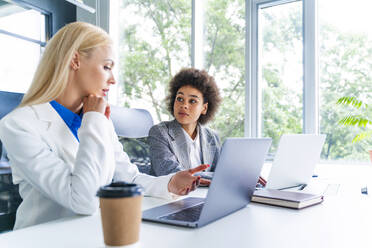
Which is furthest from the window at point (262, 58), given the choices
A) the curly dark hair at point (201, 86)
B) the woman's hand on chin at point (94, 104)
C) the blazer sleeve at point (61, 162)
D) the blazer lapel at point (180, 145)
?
the blazer sleeve at point (61, 162)

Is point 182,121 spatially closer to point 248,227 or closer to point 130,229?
point 248,227

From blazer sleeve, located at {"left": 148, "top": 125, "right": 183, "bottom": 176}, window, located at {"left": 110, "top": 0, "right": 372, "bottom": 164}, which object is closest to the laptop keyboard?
blazer sleeve, located at {"left": 148, "top": 125, "right": 183, "bottom": 176}

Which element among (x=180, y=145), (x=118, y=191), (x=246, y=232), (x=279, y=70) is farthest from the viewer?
(x=279, y=70)

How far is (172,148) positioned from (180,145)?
6 centimetres

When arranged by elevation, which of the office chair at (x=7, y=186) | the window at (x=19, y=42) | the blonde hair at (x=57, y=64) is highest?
the window at (x=19, y=42)

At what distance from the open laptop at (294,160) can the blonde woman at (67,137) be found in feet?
1.13

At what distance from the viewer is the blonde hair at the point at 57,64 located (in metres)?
1.02

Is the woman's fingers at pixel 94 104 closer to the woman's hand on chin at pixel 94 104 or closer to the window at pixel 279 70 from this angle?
the woman's hand on chin at pixel 94 104

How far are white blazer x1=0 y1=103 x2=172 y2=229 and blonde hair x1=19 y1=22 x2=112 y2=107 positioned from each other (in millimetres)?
48

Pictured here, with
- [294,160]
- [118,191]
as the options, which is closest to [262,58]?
A: [294,160]

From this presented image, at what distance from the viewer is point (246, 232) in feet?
2.30

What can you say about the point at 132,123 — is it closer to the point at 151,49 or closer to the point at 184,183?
the point at 184,183

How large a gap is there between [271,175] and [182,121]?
757 millimetres

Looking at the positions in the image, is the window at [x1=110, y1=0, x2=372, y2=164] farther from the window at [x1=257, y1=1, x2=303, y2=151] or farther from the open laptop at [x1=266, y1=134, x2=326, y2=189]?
the open laptop at [x1=266, y1=134, x2=326, y2=189]
